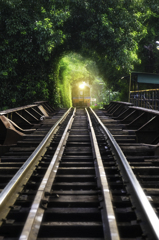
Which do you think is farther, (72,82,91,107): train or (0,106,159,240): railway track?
(72,82,91,107): train

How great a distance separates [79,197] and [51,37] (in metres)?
13.4

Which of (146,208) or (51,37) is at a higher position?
(51,37)

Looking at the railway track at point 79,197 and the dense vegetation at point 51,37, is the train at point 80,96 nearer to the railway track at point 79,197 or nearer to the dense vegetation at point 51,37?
the dense vegetation at point 51,37

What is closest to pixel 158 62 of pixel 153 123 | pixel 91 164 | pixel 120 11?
pixel 120 11

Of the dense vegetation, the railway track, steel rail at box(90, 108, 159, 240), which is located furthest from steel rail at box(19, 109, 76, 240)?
the dense vegetation

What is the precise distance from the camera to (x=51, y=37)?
1510 centimetres

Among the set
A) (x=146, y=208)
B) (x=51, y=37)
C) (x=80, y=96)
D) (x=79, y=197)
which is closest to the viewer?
(x=146, y=208)

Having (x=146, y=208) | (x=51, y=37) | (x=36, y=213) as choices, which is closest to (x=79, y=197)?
(x=36, y=213)

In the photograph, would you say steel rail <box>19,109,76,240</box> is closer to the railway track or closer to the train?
the railway track

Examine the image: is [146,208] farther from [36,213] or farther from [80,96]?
[80,96]

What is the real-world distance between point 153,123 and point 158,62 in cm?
2127

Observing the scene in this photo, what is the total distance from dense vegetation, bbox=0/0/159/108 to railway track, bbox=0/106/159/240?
440 inches

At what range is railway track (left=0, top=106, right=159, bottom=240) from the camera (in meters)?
2.48

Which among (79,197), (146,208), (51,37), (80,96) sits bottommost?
(79,197)
